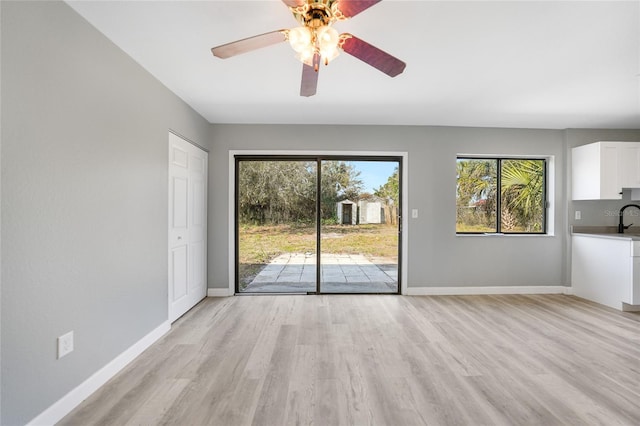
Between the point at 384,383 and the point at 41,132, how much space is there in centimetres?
250

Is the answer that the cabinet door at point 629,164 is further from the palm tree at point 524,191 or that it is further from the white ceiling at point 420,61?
the palm tree at point 524,191

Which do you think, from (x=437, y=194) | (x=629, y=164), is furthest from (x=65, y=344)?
(x=629, y=164)

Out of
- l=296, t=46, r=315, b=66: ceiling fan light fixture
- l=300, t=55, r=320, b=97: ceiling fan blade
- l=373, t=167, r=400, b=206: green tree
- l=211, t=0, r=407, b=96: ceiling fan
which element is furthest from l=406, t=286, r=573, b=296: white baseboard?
l=296, t=46, r=315, b=66: ceiling fan light fixture

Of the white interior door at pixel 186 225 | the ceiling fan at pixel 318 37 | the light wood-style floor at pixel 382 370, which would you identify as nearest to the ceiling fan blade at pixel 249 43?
the ceiling fan at pixel 318 37

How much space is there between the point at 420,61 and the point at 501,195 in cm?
281

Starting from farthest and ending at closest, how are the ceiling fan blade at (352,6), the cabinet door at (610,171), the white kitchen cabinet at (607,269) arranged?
the cabinet door at (610,171), the white kitchen cabinet at (607,269), the ceiling fan blade at (352,6)

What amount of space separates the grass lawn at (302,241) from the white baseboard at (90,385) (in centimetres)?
165

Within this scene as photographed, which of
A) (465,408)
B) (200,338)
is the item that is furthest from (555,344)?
(200,338)

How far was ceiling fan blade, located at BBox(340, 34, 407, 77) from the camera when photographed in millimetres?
1577

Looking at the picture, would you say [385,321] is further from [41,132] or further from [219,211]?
[41,132]

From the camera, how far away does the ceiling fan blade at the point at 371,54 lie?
62.1 inches

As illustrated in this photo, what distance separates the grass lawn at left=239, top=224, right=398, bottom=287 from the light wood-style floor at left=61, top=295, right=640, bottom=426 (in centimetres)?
88

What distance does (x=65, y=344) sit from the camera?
5.62 ft

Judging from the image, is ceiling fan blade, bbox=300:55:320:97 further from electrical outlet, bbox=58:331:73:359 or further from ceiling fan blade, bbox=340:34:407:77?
electrical outlet, bbox=58:331:73:359
